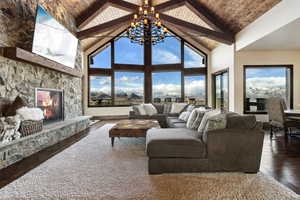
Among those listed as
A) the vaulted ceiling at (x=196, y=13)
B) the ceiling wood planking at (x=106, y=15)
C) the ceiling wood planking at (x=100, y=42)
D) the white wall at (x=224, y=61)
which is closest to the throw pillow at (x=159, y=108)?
the white wall at (x=224, y=61)

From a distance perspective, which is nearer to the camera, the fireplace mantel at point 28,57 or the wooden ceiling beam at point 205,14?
the fireplace mantel at point 28,57

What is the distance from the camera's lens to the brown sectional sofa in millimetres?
2461

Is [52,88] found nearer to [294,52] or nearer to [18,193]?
[18,193]

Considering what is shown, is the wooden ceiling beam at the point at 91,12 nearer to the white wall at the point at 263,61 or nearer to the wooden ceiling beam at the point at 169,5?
the wooden ceiling beam at the point at 169,5

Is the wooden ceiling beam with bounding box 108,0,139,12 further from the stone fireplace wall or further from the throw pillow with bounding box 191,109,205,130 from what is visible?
the throw pillow with bounding box 191,109,205,130

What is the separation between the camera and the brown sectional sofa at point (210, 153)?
246 centimetres

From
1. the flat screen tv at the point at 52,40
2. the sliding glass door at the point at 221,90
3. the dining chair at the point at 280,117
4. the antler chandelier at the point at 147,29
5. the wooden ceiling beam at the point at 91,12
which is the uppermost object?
the wooden ceiling beam at the point at 91,12

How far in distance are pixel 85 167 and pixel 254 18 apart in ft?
19.3

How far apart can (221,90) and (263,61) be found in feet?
7.01

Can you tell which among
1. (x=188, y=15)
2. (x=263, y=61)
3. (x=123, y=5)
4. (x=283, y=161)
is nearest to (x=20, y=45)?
(x=123, y=5)

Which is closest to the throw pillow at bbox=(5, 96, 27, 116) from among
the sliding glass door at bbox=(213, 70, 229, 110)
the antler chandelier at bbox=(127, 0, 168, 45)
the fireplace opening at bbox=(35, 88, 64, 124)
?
the fireplace opening at bbox=(35, 88, 64, 124)

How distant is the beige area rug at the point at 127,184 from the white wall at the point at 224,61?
4611mm

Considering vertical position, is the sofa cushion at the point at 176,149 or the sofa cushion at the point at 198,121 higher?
the sofa cushion at the point at 198,121

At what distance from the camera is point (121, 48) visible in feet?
29.8
